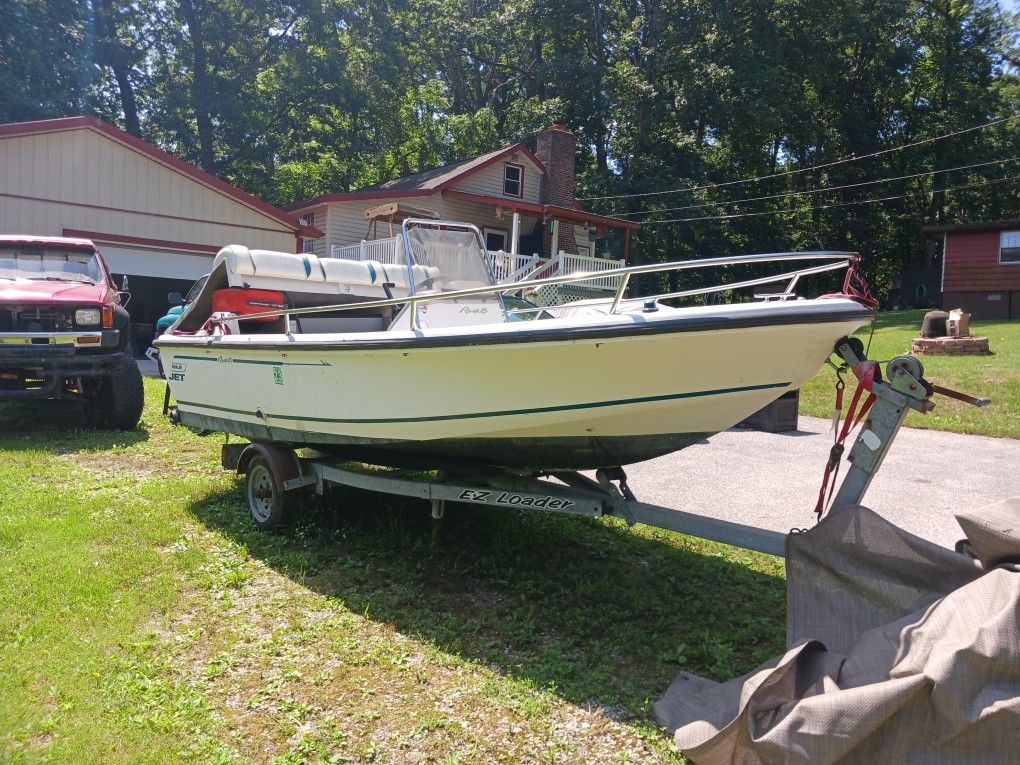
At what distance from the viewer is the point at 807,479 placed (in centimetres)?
680

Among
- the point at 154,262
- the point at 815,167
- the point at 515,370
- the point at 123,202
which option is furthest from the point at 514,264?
the point at 815,167

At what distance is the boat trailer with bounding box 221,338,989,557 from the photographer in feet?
10.3

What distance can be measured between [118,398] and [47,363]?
786 millimetres

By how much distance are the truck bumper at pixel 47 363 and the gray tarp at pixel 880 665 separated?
7.21 metres

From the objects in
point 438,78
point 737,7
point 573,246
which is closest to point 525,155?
point 573,246

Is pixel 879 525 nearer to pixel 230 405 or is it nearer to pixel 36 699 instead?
pixel 36 699

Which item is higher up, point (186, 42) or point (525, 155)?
point (186, 42)

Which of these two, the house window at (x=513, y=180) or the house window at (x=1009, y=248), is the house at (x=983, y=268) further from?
the house window at (x=513, y=180)

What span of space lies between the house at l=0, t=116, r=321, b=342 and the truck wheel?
6807mm

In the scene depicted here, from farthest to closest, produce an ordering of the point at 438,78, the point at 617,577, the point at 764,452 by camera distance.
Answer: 1. the point at 438,78
2. the point at 764,452
3. the point at 617,577

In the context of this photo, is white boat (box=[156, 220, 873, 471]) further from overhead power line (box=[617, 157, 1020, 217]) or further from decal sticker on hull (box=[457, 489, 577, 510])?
overhead power line (box=[617, 157, 1020, 217])

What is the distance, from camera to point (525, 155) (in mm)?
25406

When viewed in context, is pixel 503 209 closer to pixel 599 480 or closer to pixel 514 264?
pixel 514 264

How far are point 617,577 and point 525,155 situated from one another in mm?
22656
